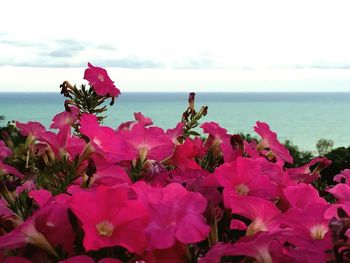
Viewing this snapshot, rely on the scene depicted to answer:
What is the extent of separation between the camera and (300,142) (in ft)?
284

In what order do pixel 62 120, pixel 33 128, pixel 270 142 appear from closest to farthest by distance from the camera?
pixel 270 142
pixel 33 128
pixel 62 120

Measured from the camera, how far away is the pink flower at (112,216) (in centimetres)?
129

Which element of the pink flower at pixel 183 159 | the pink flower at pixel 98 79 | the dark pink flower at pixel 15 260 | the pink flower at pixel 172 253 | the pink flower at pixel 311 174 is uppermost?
the pink flower at pixel 98 79

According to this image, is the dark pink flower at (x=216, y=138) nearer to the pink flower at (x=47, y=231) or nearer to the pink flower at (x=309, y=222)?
the pink flower at (x=309, y=222)

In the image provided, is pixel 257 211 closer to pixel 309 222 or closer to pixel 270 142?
pixel 309 222

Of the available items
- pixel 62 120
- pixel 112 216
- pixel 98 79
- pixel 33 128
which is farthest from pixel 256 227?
pixel 98 79

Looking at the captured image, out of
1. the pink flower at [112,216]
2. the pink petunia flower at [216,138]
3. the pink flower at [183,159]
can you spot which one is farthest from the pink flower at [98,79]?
the pink flower at [112,216]

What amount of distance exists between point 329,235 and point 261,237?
241 millimetres

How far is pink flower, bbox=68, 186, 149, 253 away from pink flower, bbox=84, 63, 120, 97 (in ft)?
6.64

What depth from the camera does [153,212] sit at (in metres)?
1.37

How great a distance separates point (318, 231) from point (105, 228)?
1.78ft

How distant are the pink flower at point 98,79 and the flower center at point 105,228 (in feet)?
6.74

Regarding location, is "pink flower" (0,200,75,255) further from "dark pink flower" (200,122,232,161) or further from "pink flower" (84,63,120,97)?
"pink flower" (84,63,120,97)

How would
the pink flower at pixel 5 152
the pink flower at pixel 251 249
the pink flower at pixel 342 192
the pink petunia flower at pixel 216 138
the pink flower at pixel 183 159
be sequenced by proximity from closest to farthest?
1. the pink flower at pixel 251 249
2. the pink flower at pixel 342 192
3. the pink flower at pixel 183 159
4. the pink petunia flower at pixel 216 138
5. the pink flower at pixel 5 152
